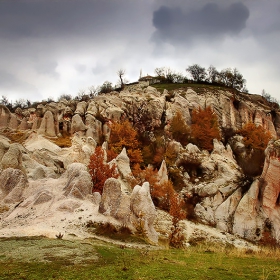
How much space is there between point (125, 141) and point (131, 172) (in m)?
15.5

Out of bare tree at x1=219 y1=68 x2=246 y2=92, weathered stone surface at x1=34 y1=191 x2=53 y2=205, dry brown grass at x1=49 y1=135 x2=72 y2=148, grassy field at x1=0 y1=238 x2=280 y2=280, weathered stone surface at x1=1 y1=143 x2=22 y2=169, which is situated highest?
bare tree at x1=219 y1=68 x2=246 y2=92

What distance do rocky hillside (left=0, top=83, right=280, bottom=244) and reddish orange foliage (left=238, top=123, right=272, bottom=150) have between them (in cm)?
130

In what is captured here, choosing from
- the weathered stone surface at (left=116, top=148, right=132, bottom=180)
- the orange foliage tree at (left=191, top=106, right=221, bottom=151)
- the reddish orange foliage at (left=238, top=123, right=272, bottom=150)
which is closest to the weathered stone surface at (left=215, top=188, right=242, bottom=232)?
the weathered stone surface at (left=116, top=148, right=132, bottom=180)

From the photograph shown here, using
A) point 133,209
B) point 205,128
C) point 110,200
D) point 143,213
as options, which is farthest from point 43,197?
point 205,128

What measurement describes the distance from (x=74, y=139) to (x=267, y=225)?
35.0 metres

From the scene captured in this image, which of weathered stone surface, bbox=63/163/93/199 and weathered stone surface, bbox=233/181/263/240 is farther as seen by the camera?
weathered stone surface, bbox=233/181/263/240

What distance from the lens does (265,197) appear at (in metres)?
42.5

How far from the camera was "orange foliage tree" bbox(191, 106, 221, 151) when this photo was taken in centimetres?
6570

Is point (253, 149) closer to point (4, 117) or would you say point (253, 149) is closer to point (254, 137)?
point (254, 137)

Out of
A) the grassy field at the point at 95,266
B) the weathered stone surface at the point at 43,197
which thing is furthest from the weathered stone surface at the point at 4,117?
the grassy field at the point at 95,266

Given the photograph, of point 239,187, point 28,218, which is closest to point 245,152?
point 239,187

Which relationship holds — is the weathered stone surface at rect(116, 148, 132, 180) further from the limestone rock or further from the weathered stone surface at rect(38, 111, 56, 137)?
the weathered stone surface at rect(38, 111, 56, 137)

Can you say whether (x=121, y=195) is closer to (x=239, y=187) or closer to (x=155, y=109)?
(x=239, y=187)

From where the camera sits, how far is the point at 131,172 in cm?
4712
